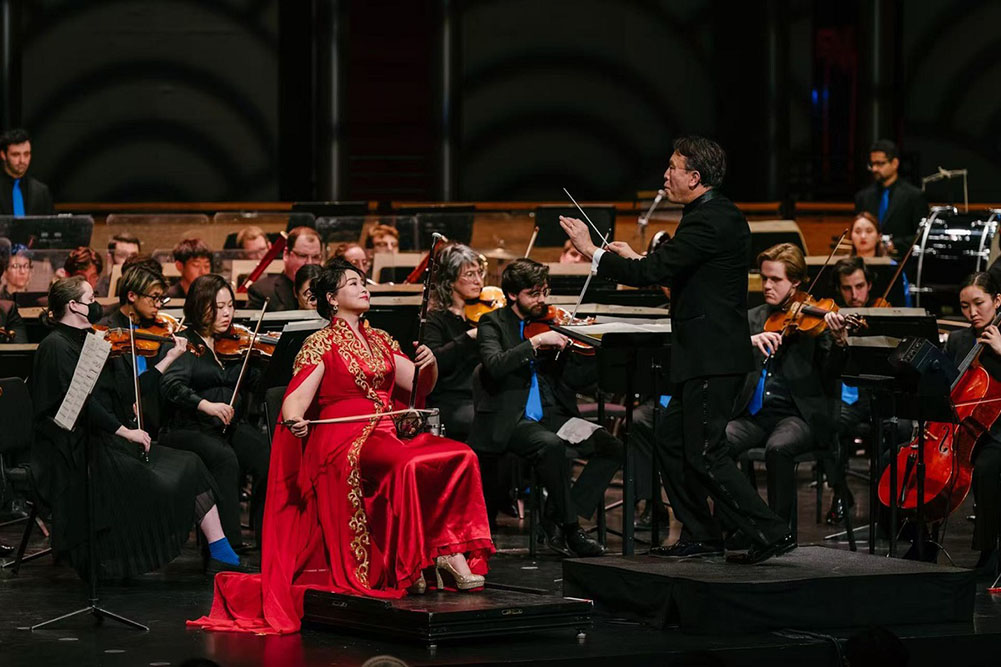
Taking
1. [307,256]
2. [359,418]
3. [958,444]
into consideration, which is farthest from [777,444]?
[307,256]

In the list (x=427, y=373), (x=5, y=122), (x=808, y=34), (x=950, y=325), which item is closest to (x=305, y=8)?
(x=5, y=122)

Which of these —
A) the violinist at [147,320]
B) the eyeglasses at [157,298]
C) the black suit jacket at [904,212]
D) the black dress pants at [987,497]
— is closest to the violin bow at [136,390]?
the violinist at [147,320]

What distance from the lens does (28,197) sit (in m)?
9.55

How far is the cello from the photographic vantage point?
6.12 metres

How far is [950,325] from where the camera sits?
25.0 ft

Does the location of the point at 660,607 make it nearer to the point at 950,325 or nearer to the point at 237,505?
the point at 237,505

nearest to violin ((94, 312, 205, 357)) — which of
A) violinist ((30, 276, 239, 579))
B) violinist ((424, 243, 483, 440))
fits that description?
violinist ((30, 276, 239, 579))

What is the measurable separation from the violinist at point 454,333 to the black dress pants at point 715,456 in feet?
6.09

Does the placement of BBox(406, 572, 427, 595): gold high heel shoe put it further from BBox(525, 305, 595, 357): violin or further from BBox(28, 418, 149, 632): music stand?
BBox(525, 305, 595, 357): violin

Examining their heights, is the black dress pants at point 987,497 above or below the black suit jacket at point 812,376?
below

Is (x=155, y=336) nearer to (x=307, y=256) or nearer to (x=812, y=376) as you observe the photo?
(x=307, y=256)

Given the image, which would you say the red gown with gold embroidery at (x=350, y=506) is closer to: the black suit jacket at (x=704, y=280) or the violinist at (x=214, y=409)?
the black suit jacket at (x=704, y=280)

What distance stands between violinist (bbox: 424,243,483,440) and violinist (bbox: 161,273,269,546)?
79 cm

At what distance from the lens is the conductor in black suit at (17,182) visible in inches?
372
